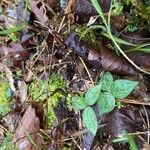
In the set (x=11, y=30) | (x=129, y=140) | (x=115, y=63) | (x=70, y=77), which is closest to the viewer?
(x=129, y=140)

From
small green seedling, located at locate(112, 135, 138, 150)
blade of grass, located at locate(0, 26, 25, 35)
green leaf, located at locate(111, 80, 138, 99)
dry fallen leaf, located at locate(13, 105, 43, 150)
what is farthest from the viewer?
blade of grass, located at locate(0, 26, 25, 35)

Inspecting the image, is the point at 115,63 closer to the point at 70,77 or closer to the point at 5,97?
the point at 70,77

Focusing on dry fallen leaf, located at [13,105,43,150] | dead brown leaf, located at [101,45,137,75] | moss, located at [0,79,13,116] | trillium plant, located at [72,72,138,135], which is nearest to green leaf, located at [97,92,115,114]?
trillium plant, located at [72,72,138,135]

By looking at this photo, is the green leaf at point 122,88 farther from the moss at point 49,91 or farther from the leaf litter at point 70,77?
the moss at point 49,91

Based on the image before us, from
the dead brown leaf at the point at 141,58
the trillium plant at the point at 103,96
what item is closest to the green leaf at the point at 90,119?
the trillium plant at the point at 103,96

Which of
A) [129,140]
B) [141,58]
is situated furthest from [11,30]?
[129,140]

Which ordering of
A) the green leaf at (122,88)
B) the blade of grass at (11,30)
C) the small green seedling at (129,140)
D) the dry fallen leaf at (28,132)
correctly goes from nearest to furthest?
the small green seedling at (129,140) → the green leaf at (122,88) → the dry fallen leaf at (28,132) → the blade of grass at (11,30)

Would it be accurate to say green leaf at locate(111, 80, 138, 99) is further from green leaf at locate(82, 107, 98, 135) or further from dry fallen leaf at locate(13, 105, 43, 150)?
dry fallen leaf at locate(13, 105, 43, 150)
